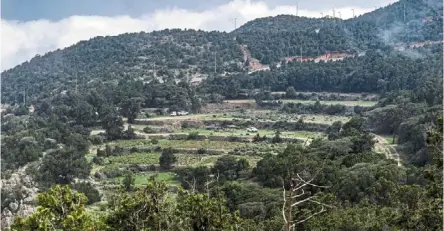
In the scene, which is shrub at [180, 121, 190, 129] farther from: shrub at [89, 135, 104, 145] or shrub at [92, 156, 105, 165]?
shrub at [92, 156, 105, 165]

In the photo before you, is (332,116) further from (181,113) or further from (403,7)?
(403,7)

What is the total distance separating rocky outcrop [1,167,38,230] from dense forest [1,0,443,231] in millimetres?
210

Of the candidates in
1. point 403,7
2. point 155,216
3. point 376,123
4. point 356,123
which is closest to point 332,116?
point 376,123

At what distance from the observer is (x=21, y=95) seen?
99.5 meters

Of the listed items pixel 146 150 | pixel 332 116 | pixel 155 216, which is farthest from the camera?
pixel 332 116

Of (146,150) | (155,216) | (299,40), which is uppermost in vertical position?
(299,40)

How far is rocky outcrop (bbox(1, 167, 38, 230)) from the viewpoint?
3409cm

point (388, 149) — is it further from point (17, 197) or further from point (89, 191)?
point (17, 197)

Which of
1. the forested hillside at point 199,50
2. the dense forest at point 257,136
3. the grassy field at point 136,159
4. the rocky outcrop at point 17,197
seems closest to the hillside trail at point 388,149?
the dense forest at point 257,136

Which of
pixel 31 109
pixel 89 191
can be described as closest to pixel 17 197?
pixel 89 191

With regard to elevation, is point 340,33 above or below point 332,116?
above

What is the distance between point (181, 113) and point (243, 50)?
133 feet

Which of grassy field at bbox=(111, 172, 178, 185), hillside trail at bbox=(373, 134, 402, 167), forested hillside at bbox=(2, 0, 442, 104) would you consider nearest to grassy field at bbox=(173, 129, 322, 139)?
hillside trail at bbox=(373, 134, 402, 167)

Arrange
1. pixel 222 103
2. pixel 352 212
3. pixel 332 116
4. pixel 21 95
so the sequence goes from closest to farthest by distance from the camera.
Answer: pixel 352 212 → pixel 332 116 → pixel 222 103 → pixel 21 95
